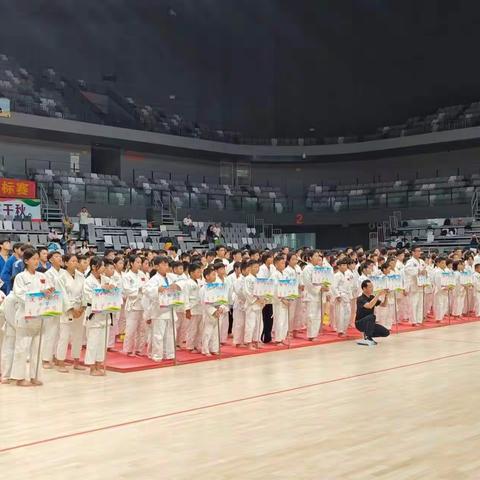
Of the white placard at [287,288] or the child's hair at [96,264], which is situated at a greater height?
the child's hair at [96,264]

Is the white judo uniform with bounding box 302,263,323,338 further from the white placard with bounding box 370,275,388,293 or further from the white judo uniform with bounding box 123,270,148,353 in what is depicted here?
the white judo uniform with bounding box 123,270,148,353

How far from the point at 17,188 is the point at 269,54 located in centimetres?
1835

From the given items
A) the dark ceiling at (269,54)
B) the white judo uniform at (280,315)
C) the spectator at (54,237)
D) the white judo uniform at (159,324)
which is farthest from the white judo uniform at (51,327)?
the dark ceiling at (269,54)

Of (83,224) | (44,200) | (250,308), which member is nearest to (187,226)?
(83,224)

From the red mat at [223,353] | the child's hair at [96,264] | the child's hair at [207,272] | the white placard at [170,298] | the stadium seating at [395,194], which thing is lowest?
the red mat at [223,353]

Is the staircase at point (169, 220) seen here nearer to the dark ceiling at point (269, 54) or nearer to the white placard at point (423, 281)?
the dark ceiling at point (269, 54)

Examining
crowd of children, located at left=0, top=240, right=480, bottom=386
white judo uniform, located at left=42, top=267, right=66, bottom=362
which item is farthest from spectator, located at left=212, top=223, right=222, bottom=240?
white judo uniform, located at left=42, top=267, right=66, bottom=362

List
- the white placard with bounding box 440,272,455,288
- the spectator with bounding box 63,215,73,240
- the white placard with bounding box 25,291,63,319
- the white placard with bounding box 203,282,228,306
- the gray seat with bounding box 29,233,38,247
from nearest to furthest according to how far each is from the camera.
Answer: the white placard with bounding box 25,291,63,319
the white placard with bounding box 203,282,228,306
the white placard with bounding box 440,272,455,288
the gray seat with bounding box 29,233,38,247
the spectator with bounding box 63,215,73,240

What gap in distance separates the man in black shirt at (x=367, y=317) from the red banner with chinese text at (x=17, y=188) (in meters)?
15.0

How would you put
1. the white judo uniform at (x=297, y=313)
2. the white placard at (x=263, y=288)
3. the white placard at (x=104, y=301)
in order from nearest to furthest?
the white placard at (x=104, y=301) < the white placard at (x=263, y=288) < the white judo uniform at (x=297, y=313)

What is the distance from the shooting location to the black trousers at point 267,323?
527 inches

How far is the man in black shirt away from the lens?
1317 centimetres

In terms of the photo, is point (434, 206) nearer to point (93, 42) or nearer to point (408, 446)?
point (93, 42)

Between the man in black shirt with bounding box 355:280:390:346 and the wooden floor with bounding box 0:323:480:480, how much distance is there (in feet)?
6.58
